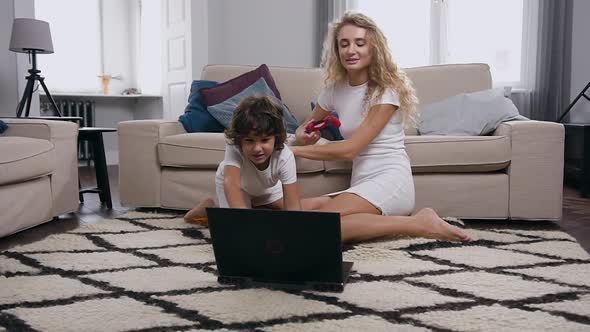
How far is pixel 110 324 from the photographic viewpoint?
1.21 m

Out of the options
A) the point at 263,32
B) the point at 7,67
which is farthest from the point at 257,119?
the point at 263,32

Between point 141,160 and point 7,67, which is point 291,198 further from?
point 7,67

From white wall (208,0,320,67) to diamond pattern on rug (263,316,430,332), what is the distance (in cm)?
439

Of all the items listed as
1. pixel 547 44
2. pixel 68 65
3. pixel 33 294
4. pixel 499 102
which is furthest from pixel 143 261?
pixel 68 65

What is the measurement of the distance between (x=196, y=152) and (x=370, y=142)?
0.92 metres

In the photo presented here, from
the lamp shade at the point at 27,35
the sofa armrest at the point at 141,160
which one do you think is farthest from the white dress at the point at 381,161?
the lamp shade at the point at 27,35

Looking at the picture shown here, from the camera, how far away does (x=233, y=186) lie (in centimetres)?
189

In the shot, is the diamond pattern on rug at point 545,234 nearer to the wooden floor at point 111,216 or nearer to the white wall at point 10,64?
the wooden floor at point 111,216

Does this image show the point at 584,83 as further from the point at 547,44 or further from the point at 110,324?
the point at 110,324

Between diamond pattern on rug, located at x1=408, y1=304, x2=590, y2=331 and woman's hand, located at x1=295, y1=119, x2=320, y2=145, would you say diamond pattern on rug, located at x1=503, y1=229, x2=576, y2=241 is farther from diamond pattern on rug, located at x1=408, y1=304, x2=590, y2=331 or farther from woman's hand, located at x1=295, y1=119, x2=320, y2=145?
diamond pattern on rug, located at x1=408, y1=304, x2=590, y2=331

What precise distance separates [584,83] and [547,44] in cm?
43

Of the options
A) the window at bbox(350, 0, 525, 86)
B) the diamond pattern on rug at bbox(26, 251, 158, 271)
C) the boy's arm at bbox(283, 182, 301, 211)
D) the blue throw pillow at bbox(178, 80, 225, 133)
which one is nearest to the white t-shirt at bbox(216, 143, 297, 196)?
the boy's arm at bbox(283, 182, 301, 211)

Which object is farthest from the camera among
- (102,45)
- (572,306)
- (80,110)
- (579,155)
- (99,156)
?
(102,45)

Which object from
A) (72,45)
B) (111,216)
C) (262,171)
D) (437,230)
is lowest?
(111,216)
